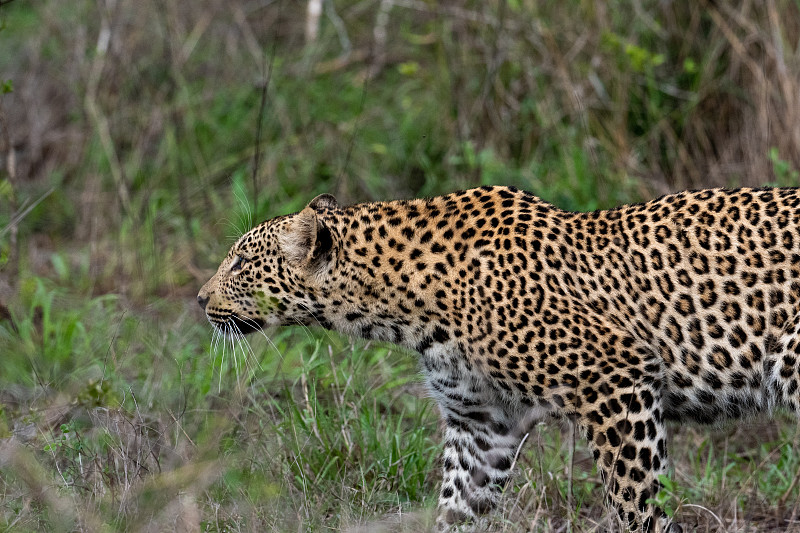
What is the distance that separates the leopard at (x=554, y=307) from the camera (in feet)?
16.7

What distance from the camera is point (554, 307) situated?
17.2ft

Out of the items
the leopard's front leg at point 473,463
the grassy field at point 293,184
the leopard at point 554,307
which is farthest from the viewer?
the leopard's front leg at point 473,463

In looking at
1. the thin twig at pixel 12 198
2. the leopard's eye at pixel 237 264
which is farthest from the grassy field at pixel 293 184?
the leopard's eye at pixel 237 264

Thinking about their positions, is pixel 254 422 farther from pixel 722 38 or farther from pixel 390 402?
pixel 722 38

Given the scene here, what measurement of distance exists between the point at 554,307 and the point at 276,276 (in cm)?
141

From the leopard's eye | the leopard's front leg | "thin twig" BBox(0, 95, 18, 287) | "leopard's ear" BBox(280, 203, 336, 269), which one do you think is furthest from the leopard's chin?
"thin twig" BBox(0, 95, 18, 287)

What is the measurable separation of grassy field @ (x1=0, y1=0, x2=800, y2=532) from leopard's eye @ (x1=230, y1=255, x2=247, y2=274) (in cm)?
57

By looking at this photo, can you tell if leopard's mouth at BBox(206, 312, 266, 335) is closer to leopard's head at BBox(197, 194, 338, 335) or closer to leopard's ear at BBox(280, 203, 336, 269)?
leopard's head at BBox(197, 194, 338, 335)

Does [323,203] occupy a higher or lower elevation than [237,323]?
higher

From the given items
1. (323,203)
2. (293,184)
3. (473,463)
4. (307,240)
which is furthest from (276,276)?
(293,184)

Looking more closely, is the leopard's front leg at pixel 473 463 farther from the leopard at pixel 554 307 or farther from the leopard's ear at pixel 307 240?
the leopard's ear at pixel 307 240

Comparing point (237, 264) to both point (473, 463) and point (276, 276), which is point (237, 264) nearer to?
point (276, 276)

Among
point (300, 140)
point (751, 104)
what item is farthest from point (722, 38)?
point (300, 140)

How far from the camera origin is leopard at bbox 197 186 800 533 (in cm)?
508
